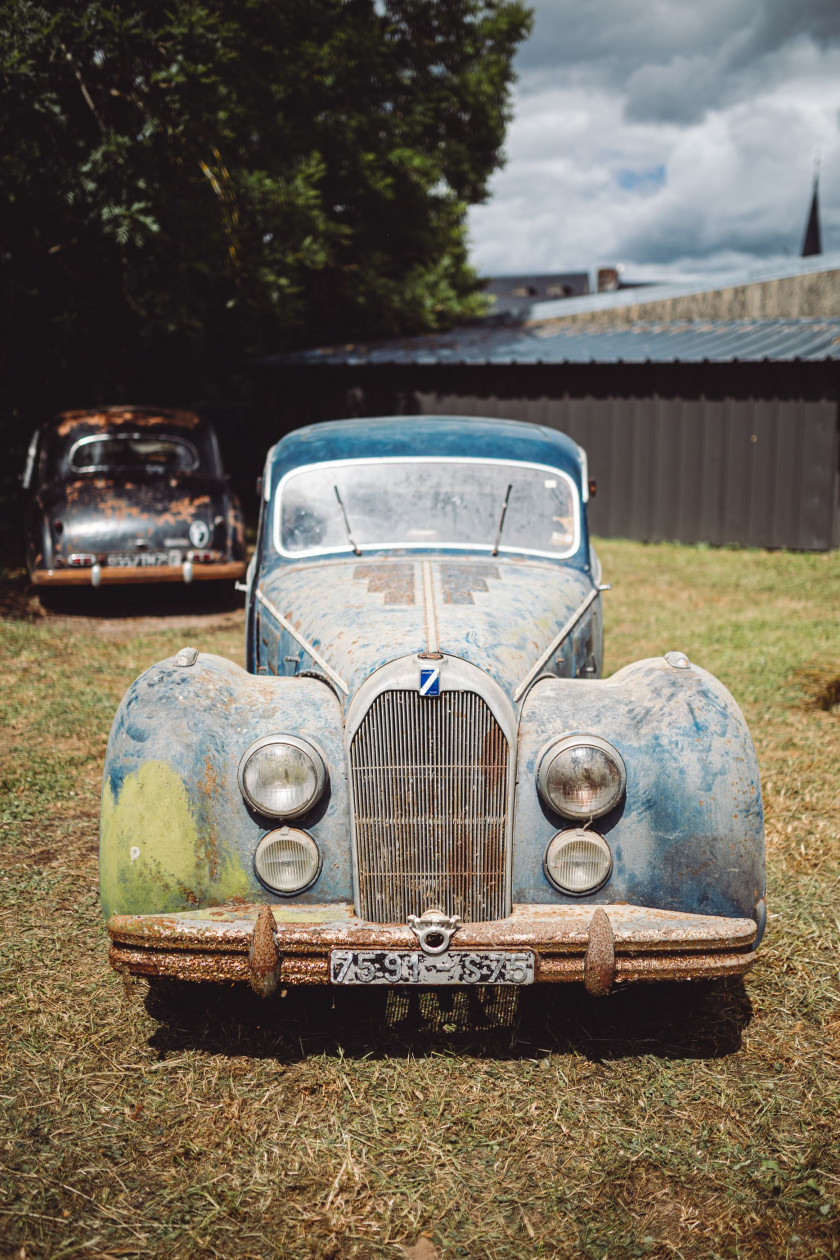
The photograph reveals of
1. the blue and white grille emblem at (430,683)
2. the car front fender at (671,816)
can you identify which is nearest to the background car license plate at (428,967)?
the car front fender at (671,816)

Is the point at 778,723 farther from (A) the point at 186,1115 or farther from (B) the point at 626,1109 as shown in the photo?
(A) the point at 186,1115

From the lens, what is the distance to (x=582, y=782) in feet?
9.06

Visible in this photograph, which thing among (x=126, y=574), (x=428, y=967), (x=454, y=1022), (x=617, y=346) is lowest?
→ (x=454, y=1022)

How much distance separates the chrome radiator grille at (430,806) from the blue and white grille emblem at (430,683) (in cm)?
2

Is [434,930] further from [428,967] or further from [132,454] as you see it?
[132,454]

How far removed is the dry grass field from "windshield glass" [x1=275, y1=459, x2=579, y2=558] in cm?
178

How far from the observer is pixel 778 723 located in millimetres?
5945

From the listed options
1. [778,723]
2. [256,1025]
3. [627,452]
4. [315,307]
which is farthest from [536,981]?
[315,307]

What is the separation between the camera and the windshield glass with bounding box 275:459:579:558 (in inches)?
169

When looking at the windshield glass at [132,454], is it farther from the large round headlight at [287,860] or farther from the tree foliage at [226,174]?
the large round headlight at [287,860]

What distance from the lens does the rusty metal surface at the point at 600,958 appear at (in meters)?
2.56

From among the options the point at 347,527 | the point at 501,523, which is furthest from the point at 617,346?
the point at 347,527

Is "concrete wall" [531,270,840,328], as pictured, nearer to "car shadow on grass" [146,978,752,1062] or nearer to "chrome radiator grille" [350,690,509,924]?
"car shadow on grass" [146,978,752,1062]

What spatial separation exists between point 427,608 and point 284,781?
2.87 feet
